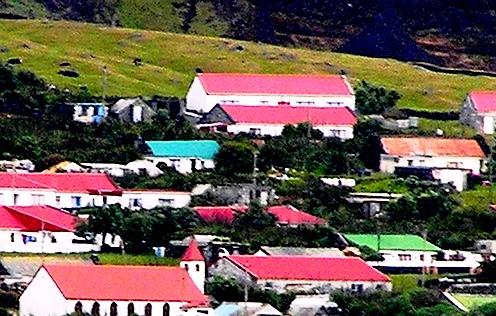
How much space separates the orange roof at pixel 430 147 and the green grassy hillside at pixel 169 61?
13999mm

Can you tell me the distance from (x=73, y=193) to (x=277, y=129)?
1734 cm

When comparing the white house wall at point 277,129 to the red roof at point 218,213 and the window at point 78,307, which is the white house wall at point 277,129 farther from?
the window at point 78,307

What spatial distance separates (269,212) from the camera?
94.5 metres

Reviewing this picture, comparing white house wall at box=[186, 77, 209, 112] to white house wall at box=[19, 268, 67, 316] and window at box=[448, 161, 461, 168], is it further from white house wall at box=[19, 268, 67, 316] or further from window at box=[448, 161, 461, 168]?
white house wall at box=[19, 268, 67, 316]

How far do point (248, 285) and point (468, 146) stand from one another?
28807 millimetres

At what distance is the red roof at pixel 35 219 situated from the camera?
90062mm

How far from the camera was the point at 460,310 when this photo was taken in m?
79.9

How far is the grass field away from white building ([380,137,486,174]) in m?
23.8

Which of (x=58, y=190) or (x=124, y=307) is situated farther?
(x=58, y=190)

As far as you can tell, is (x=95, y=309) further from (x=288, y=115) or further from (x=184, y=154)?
(x=288, y=115)

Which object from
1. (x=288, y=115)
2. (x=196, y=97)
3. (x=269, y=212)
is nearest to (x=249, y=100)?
(x=196, y=97)

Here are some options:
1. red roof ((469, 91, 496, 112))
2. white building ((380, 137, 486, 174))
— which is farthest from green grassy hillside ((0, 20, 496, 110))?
white building ((380, 137, 486, 174))

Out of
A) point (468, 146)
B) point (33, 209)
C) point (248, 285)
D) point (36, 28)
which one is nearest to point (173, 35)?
point (36, 28)

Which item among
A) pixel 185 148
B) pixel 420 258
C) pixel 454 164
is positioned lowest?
pixel 420 258
